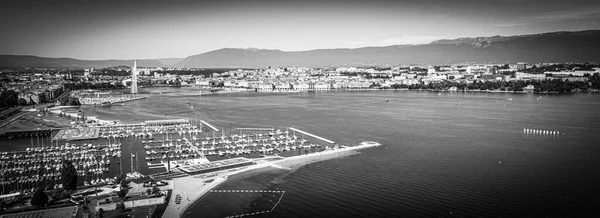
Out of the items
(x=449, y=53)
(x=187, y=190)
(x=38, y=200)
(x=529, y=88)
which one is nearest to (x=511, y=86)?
(x=529, y=88)

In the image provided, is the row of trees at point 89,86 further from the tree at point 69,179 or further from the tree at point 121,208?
the tree at point 121,208

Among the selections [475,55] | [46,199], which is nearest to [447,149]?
[46,199]

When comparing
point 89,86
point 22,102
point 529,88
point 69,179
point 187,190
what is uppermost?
point 529,88

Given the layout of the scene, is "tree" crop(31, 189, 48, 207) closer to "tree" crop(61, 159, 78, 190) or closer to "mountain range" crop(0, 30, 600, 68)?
"tree" crop(61, 159, 78, 190)

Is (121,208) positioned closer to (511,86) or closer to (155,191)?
(155,191)

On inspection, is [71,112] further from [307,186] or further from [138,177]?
[307,186]
